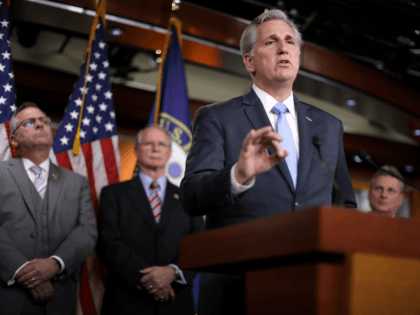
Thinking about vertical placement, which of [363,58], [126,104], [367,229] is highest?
[363,58]

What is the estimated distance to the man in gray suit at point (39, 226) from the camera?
224 centimetres

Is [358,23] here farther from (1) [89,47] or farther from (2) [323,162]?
(2) [323,162]

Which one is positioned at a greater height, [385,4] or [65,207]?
[385,4]

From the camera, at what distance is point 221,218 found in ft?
3.90

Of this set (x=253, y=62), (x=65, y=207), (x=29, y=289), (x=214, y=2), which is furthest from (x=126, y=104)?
(x=253, y=62)

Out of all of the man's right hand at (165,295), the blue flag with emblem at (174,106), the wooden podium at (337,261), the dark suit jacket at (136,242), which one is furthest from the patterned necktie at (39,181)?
the wooden podium at (337,261)

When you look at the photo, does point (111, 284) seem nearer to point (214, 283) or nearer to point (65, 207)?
point (65, 207)

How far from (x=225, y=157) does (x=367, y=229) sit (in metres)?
0.53

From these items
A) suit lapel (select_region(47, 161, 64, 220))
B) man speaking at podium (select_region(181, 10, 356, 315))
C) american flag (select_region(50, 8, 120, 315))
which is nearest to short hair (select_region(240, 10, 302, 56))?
man speaking at podium (select_region(181, 10, 356, 315))

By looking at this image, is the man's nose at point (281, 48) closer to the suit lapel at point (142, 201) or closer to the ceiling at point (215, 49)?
the suit lapel at point (142, 201)

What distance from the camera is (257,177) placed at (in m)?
1.18

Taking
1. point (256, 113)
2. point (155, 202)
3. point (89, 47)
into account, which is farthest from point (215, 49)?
point (256, 113)

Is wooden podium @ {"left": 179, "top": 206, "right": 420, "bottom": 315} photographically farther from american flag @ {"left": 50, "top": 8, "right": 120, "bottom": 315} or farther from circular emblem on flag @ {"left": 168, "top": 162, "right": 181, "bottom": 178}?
circular emblem on flag @ {"left": 168, "top": 162, "right": 181, "bottom": 178}

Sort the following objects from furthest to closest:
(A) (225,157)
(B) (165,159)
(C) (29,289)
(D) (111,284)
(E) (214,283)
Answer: (B) (165,159), (D) (111,284), (C) (29,289), (A) (225,157), (E) (214,283)
